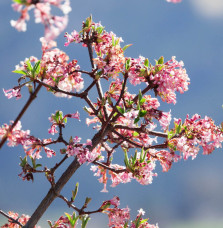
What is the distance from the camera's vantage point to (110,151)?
354 centimetres

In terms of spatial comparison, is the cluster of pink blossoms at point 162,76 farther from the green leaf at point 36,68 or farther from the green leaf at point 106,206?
the green leaf at point 106,206

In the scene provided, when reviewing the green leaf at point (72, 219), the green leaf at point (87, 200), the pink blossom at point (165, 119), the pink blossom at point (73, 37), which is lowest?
the green leaf at point (72, 219)

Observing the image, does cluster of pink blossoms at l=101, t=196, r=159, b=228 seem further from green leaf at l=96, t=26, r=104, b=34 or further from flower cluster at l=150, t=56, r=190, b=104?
green leaf at l=96, t=26, r=104, b=34

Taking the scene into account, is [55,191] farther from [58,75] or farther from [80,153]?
[58,75]

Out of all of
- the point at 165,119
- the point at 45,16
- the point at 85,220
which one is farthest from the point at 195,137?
the point at 45,16

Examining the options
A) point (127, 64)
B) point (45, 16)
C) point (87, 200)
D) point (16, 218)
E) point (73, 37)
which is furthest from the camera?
point (16, 218)

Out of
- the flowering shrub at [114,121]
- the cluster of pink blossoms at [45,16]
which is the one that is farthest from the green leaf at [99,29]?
the cluster of pink blossoms at [45,16]

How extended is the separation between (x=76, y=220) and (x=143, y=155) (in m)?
0.84

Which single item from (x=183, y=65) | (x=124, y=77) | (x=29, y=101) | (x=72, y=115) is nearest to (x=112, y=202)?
(x=72, y=115)

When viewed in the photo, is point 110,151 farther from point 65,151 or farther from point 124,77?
point 124,77

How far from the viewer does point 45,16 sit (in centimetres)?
141

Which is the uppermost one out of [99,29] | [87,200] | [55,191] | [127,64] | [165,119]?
[99,29]

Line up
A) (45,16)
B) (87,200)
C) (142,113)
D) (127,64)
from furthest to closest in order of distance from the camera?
(87,200), (127,64), (142,113), (45,16)

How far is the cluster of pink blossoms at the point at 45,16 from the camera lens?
1.35 m
